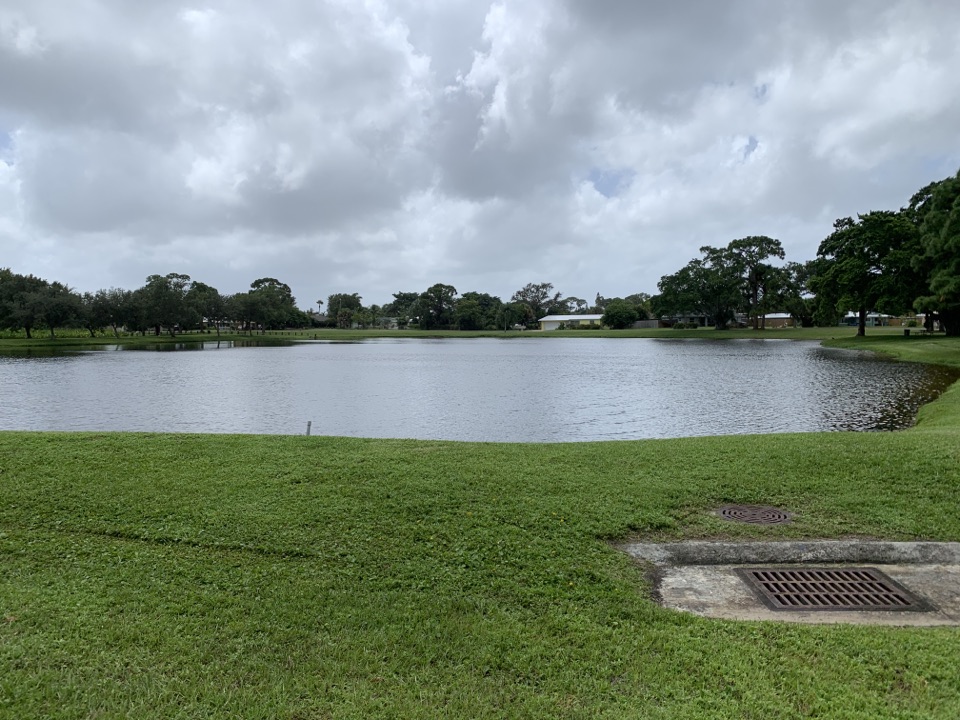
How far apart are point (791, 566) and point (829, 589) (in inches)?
19.6

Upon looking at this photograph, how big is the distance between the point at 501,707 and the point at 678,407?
1701cm

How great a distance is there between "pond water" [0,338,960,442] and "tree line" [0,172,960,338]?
13545 mm

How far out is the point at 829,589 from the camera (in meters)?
4.64

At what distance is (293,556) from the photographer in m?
5.01

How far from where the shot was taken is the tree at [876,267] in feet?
159

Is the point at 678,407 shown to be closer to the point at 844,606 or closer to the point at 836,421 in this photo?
the point at 836,421

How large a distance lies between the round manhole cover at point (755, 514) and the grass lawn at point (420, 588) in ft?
0.70

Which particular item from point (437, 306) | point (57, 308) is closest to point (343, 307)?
point (437, 306)

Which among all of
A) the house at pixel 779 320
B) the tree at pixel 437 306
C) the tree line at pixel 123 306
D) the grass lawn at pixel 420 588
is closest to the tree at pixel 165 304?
the tree line at pixel 123 306

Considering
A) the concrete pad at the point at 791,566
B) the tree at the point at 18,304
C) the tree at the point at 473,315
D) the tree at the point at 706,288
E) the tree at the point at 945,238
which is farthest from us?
the tree at the point at 473,315

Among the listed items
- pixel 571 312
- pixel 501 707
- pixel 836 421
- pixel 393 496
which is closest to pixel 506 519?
pixel 393 496

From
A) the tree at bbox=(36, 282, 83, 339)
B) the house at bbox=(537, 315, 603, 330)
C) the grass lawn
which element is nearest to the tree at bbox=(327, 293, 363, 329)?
the house at bbox=(537, 315, 603, 330)

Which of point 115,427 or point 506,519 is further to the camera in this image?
point 115,427

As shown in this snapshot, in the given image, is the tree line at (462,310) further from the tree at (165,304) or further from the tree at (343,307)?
the tree at (165,304)
